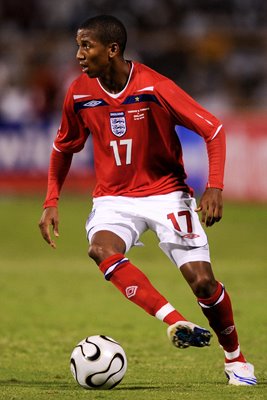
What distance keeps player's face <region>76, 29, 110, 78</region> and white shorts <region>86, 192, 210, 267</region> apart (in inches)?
34.0

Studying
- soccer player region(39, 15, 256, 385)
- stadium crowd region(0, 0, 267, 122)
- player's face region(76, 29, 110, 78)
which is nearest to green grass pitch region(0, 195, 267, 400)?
soccer player region(39, 15, 256, 385)

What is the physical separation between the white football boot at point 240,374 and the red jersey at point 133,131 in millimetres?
1181

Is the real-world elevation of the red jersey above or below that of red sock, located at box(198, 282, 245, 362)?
above

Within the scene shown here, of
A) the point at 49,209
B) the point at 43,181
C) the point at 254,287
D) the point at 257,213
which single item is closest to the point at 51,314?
the point at 254,287

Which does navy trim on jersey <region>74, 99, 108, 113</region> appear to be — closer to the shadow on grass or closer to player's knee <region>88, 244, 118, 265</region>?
player's knee <region>88, 244, 118, 265</region>

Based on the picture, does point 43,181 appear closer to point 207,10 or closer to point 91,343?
point 207,10

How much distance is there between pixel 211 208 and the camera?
20.6ft

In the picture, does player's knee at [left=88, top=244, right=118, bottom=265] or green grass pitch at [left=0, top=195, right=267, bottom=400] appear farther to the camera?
green grass pitch at [left=0, top=195, right=267, bottom=400]

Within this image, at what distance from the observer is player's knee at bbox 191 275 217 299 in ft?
21.3

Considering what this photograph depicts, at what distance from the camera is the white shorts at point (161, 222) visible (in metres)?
6.70

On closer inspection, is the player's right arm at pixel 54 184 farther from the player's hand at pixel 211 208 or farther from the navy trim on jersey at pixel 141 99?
the player's hand at pixel 211 208

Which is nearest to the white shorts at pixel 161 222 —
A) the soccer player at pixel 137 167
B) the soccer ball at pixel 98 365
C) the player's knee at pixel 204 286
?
the soccer player at pixel 137 167

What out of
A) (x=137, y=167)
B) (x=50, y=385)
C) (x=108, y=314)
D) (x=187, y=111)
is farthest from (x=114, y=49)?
(x=108, y=314)

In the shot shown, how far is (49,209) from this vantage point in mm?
6988
